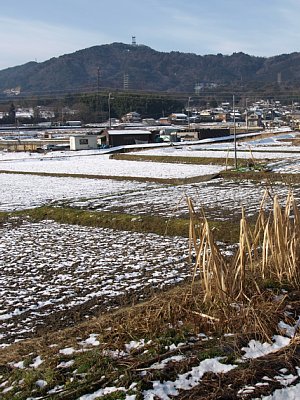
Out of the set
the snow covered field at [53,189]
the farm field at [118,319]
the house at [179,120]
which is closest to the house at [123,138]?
the snow covered field at [53,189]

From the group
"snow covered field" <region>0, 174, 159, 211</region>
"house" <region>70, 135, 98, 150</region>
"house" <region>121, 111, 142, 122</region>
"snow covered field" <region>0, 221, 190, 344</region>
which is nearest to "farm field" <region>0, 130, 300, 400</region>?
"snow covered field" <region>0, 221, 190, 344</region>

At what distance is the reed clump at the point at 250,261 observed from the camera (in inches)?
208

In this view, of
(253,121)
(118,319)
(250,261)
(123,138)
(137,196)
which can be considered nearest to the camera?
(118,319)

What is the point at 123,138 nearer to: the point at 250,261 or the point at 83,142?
the point at 83,142

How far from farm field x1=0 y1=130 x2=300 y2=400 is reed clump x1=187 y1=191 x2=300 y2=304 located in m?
0.32

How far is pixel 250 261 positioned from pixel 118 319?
69.4 inches

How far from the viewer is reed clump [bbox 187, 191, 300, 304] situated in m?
5.28

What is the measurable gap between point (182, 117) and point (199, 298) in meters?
108

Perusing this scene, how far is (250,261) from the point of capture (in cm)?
592

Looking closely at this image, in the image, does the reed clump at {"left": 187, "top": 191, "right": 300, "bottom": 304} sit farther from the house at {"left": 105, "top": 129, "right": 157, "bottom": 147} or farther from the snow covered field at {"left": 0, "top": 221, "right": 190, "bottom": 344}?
the house at {"left": 105, "top": 129, "right": 157, "bottom": 147}

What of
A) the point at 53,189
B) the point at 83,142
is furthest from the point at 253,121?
the point at 53,189

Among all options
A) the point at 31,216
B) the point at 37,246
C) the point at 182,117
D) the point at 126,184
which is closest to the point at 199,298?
the point at 37,246

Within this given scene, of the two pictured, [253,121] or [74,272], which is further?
A: [253,121]

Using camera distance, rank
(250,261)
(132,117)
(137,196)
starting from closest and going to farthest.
A: 1. (250,261)
2. (137,196)
3. (132,117)
